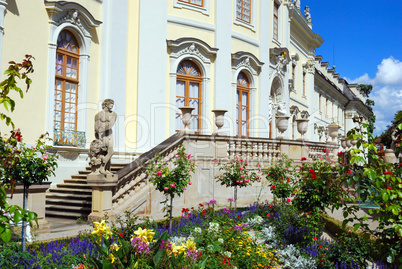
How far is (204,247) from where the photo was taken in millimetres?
6309

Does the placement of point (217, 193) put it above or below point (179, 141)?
below

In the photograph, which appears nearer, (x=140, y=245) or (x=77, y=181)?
(x=140, y=245)

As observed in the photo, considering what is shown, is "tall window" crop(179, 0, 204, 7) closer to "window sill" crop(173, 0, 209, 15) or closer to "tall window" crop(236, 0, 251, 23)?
"window sill" crop(173, 0, 209, 15)

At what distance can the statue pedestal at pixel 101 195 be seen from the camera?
929 centimetres

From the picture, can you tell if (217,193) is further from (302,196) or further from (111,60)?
(111,60)

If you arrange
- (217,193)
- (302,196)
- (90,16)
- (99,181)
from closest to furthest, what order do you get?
(302,196)
(99,181)
(217,193)
(90,16)

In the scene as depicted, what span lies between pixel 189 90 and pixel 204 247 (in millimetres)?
9998

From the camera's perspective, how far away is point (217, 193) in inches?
482

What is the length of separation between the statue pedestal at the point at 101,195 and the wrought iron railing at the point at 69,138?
326cm

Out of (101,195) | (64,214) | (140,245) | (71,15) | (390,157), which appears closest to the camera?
(140,245)

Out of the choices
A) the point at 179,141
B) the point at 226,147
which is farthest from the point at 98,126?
the point at 226,147

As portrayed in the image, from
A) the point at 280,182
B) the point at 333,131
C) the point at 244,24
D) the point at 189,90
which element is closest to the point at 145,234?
the point at 280,182

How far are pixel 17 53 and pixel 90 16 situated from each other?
298 cm

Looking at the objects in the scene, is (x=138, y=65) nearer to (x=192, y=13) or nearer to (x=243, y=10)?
(x=192, y=13)
